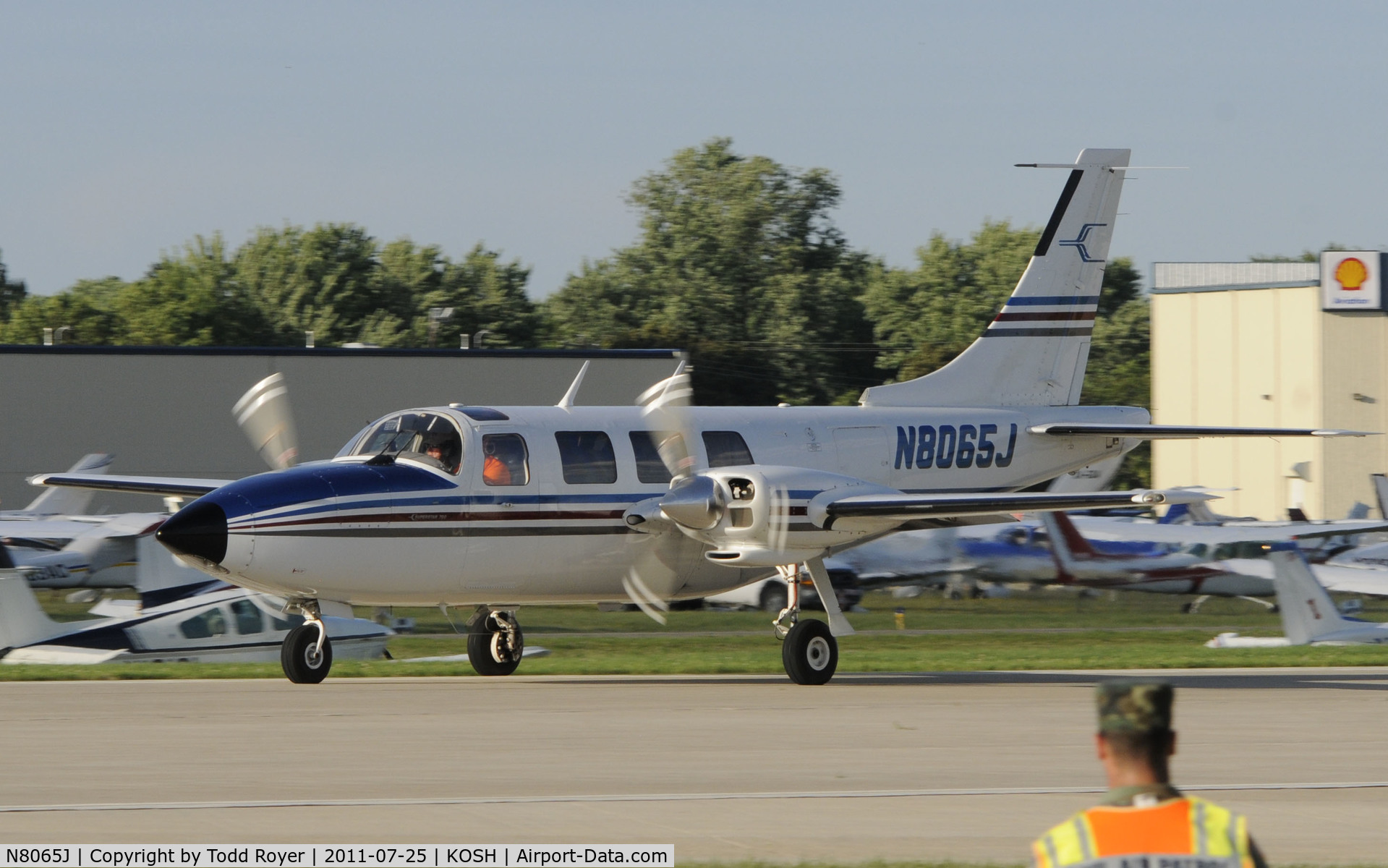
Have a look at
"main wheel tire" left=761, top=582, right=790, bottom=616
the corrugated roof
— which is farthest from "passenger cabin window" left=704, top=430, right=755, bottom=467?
the corrugated roof

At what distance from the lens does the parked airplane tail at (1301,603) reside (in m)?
22.0

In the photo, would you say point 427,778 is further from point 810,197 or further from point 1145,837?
point 810,197

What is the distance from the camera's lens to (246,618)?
23438mm

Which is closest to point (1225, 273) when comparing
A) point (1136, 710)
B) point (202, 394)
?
point (202, 394)

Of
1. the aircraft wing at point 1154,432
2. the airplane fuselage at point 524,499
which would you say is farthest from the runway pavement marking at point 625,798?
the aircraft wing at point 1154,432

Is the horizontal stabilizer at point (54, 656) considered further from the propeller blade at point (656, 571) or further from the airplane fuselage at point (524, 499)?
the propeller blade at point (656, 571)

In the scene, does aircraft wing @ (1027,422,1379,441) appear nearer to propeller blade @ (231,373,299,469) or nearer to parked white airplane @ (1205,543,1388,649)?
parked white airplane @ (1205,543,1388,649)

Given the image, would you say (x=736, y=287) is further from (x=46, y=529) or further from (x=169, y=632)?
(x=169, y=632)

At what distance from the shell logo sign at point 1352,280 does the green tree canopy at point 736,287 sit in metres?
30.6

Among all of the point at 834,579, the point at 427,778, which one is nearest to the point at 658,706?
the point at 427,778

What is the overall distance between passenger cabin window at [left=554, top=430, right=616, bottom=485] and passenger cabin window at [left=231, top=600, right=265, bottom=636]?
784 centimetres

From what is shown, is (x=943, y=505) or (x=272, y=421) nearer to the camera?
(x=943, y=505)

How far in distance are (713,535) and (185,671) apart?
7.10 meters

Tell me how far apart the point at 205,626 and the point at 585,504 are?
7.84 metres
